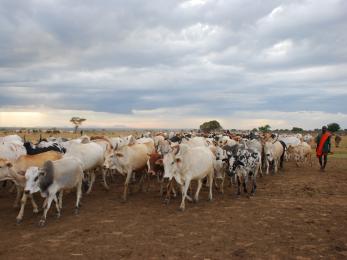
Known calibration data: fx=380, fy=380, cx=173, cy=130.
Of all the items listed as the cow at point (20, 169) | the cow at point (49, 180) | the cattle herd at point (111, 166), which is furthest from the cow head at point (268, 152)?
the cow at point (49, 180)

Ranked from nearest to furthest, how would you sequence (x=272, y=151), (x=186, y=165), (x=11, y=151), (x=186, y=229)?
1. (x=186, y=229)
2. (x=186, y=165)
3. (x=11, y=151)
4. (x=272, y=151)

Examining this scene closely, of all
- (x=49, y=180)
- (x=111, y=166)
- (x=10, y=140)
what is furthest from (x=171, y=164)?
(x=10, y=140)

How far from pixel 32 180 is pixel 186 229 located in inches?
154

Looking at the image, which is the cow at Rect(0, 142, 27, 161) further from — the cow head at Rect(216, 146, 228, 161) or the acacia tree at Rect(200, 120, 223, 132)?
the acacia tree at Rect(200, 120, 223, 132)

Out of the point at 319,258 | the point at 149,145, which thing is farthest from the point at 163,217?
the point at 149,145

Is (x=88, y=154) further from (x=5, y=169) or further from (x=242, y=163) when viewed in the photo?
(x=242, y=163)

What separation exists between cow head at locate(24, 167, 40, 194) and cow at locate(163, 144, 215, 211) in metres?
3.34

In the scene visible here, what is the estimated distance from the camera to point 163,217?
31.2 feet

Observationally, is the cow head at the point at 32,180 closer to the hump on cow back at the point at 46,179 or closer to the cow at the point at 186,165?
the hump on cow back at the point at 46,179

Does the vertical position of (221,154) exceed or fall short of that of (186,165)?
it exceeds it

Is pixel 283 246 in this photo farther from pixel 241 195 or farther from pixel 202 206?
pixel 241 195

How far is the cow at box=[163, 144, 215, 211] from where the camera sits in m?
10.7

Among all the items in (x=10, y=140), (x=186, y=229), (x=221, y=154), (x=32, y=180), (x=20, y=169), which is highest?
(x=10, y=140)

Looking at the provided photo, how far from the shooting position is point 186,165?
36.0 ft
